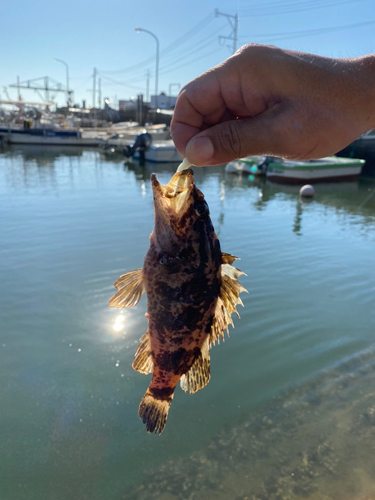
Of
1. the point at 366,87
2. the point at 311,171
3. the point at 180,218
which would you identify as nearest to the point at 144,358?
the point at 180,218

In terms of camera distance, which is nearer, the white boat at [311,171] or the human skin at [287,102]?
the human skin at [287,102]

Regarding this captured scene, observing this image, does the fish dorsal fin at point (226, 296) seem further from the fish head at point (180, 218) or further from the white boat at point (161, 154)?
the white boat at point (161, 154)

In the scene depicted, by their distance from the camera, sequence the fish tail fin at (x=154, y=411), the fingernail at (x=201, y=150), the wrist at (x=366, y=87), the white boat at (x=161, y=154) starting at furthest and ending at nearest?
the white boat at (x=161, y=154)
the fish tail fin at (x=154, y=411)
the wrist at (x=366, y=87)
the fingernail at (x=201, y=150)

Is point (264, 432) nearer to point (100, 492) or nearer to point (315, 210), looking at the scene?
point (100, 492)

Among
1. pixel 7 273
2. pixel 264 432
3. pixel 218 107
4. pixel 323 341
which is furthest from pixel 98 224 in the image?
pixel 218 107

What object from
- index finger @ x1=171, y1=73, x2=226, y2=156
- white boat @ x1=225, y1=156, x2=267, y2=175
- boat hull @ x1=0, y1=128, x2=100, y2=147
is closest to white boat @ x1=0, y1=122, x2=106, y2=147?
boat hull @ x1=0, y1=128, x2=100, y2=147

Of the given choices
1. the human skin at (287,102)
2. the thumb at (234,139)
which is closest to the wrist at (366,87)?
the human skin at (287,102)

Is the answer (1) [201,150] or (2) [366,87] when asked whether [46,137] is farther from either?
(2) [366,87]
